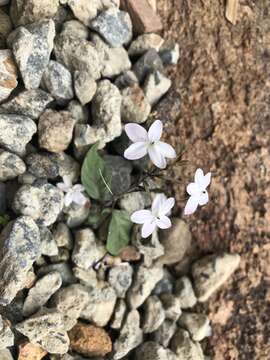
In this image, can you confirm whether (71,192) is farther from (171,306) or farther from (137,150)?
(171,306)

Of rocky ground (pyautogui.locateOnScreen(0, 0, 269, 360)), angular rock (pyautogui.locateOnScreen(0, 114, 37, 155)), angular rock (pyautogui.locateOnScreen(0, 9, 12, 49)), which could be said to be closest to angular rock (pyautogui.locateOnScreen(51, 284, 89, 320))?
rocky ground (pyautogui.locateOnScreen(0, 0, 269, 360))

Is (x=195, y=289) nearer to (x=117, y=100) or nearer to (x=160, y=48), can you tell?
(x=117, y=100)

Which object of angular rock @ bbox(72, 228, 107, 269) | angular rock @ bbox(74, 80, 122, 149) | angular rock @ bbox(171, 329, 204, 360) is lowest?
angular rock @ bbox(171, 329, 204, 360)

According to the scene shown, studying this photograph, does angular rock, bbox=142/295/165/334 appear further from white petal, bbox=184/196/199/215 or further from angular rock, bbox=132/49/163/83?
angular rock, bbox=132/49/163/83

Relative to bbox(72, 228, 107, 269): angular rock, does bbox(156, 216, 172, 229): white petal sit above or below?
above

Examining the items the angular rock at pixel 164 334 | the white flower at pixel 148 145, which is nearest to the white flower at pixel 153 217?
the white flower at pixel 148 145

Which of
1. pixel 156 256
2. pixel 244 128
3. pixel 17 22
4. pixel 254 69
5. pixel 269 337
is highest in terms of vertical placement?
pixel 17 22

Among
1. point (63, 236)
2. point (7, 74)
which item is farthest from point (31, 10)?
point (63, 236)

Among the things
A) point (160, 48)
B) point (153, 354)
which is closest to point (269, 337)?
point (153, 354)
